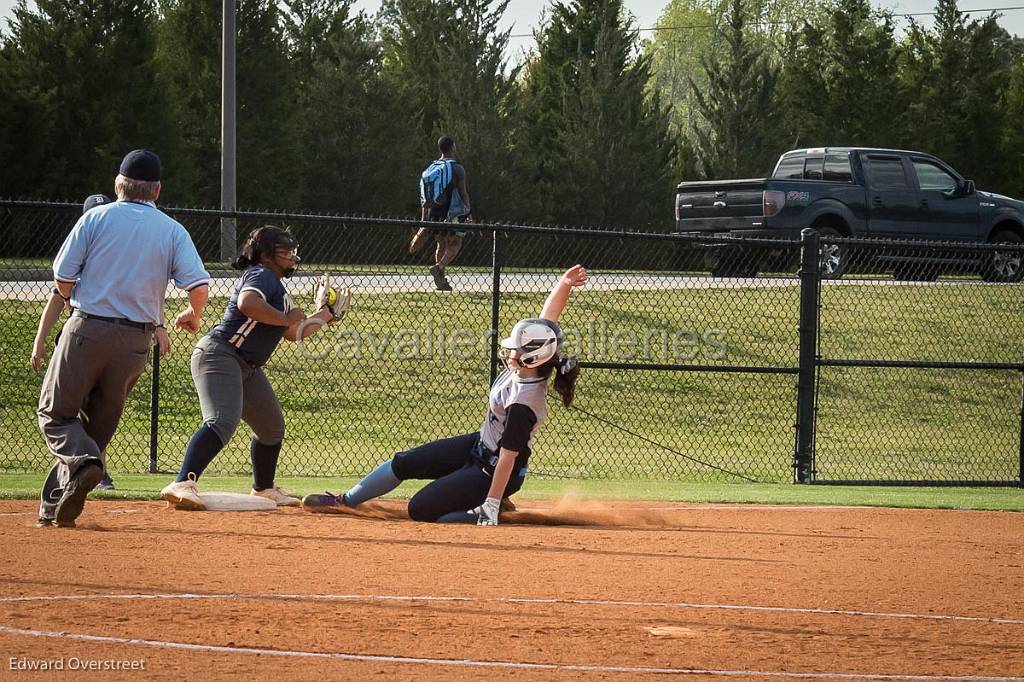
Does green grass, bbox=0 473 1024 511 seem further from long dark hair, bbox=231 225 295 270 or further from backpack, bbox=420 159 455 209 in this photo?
backpack, bbox=420 159 455 209

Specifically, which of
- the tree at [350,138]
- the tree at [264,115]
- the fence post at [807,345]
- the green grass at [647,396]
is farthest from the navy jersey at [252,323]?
the tree at [350,138]

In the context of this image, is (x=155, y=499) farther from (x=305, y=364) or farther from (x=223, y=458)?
(x=305, y=364)

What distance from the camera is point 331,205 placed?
3069 cm

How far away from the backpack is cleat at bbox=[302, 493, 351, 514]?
8.15 meters

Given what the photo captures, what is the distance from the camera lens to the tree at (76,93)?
79.8 ft

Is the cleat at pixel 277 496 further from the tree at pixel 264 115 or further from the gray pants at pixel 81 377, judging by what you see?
the tree at pixel 264 115

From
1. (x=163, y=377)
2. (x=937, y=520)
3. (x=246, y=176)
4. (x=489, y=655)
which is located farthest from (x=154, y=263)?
(x=246, y=176)

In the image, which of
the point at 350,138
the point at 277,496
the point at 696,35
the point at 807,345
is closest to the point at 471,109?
the point at 350,138

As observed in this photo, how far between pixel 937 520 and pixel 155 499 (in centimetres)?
530

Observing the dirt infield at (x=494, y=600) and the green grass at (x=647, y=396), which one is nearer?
the dirt infield at (x=494, y=600)

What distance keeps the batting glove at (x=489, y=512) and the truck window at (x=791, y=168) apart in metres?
15.3

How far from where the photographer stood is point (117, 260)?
283 inches

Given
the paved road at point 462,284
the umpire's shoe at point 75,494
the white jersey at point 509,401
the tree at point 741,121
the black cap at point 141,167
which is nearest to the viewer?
the umpire's shoe at point 75,494
